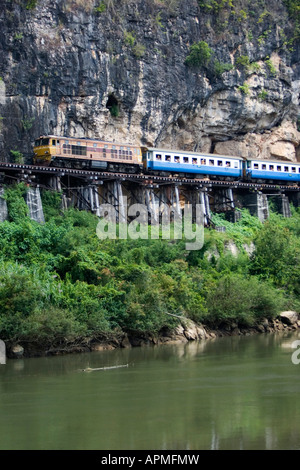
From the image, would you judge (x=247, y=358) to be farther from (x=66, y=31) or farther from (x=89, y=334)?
(x=66, y=31)

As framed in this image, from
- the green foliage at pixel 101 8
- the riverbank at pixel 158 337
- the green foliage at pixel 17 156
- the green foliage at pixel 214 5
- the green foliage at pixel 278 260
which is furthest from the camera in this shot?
the green foliage at pixel 214 5

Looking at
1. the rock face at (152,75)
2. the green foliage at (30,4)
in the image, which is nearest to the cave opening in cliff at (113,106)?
the rock face at (152,75)

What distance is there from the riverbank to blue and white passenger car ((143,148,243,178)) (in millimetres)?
12374

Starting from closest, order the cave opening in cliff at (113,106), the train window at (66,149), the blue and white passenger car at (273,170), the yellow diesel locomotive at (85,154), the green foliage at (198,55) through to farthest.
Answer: the yellow diesel locomotive at (85,154) < the train window at (66,149) < the cave opening in cliff at (113,106) < the green foliage at (198,55) < the blue and white passenger car at (273,170)

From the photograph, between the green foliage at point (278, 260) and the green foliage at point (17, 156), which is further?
the green foliage at point (17, 156)

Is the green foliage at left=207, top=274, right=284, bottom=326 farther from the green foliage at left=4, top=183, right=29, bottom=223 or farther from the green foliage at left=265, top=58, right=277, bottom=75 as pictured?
the green foliage at left=265, top=58, right=277, bottom=75

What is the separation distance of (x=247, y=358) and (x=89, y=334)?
585 centimetres

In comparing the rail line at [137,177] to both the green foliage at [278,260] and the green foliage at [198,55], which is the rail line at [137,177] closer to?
the green foliage at [278,260]

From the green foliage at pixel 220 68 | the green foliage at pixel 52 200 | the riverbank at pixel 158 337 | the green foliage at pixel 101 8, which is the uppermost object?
the green foliage at pixel 101 8

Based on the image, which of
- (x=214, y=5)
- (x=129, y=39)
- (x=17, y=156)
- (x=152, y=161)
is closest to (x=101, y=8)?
(x=129, y=39)

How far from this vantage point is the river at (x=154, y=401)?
1427cm

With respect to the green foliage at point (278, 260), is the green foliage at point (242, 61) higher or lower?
higher

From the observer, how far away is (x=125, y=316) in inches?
1035

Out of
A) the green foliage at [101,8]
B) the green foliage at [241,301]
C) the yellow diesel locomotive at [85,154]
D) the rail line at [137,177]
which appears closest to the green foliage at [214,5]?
the green foliage at [101,8]
